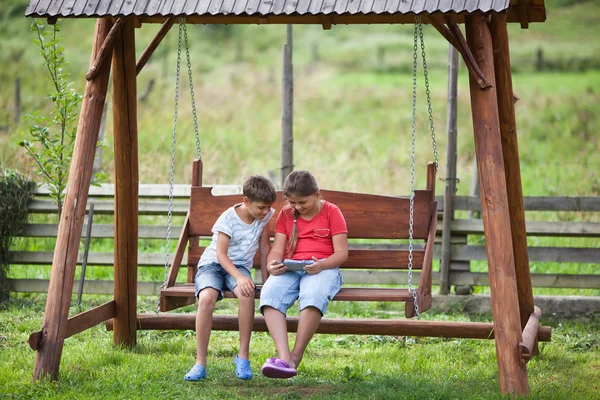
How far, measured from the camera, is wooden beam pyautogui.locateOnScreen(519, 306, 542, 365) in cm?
466

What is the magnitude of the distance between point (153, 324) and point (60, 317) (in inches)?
42.2

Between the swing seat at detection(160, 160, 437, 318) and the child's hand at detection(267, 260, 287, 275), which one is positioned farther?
the swing seat at detection(160, 160, 437, 318)

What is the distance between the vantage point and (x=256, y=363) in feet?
18.6

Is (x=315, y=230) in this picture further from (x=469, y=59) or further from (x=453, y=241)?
(x=453, y=241)

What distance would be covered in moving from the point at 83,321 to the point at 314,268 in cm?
154

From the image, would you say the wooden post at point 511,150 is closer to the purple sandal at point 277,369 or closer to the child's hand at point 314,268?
the child's hand at point 314,268

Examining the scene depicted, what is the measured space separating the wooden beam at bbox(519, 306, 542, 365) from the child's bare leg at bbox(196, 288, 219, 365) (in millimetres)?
1823

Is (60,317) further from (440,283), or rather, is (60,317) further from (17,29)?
(17,29)

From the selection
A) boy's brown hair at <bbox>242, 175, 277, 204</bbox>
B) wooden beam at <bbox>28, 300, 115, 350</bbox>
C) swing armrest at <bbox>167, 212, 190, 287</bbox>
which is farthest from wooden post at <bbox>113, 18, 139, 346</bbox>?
boy's brown hair at <bbox>242, 175, 277, 204</bbox>

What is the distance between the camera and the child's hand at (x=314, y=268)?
5.10 meters

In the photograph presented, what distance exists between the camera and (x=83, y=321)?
5352mm

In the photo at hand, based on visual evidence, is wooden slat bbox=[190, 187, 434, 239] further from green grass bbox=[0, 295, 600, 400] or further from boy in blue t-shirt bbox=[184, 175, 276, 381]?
green grass bbox=[0, 295, 600, 400]

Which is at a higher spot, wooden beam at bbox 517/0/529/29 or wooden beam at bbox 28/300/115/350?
wooden beam at bbox 517/0/529/29

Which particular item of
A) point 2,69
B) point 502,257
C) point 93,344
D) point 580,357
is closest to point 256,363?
point 93,344
